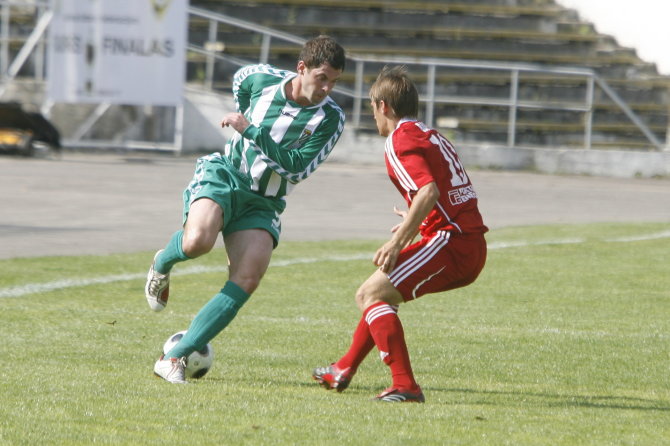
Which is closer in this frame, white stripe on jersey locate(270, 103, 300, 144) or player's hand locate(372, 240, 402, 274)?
player's hand locate(372, 240, 402, 274)

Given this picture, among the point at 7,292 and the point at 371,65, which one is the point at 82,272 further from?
the point at 371,65

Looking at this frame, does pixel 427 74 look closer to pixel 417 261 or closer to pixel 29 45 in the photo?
pixel 29 45

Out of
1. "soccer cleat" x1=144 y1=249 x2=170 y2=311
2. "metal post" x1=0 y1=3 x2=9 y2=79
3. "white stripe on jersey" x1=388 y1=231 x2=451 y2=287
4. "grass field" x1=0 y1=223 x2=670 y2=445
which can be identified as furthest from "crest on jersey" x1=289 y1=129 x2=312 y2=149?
"metal post" x1=0 y1=3 x2=9 y2=79

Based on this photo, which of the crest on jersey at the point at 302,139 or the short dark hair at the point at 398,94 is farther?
the crest on jersey at the point at 302,139

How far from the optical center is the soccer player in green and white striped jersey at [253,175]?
20.0ft

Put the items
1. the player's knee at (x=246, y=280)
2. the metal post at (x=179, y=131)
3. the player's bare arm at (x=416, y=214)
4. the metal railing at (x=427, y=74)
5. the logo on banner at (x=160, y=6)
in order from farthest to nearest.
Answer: the metal post at (x=179, y=131), the metal railing at (x=427, y=74), the logo on banner at (x=160, y=6), the player's knee at (x=246, y=280), the player's bare arm at (x=416, y=214)

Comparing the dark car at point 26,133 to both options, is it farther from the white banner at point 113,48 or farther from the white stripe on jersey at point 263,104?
the white stripe on jersey at point 263,104

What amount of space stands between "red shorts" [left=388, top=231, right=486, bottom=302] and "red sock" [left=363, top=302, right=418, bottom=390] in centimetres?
14

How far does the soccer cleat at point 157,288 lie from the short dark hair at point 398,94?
5.42 feet

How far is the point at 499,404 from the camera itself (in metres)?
5.69

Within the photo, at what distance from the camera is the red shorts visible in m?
5.68

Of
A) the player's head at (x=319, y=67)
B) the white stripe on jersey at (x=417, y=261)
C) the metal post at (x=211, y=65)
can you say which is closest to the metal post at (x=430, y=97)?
the metal post at (x=211, y=65)

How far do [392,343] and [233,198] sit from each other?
1.21 metres

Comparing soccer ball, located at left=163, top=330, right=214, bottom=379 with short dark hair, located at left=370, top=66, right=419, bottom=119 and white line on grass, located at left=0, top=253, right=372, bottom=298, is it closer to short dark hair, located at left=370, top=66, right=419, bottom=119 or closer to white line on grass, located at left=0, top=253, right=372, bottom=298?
short dark hair, located at left=370, top=66, right=419, bottom=119
